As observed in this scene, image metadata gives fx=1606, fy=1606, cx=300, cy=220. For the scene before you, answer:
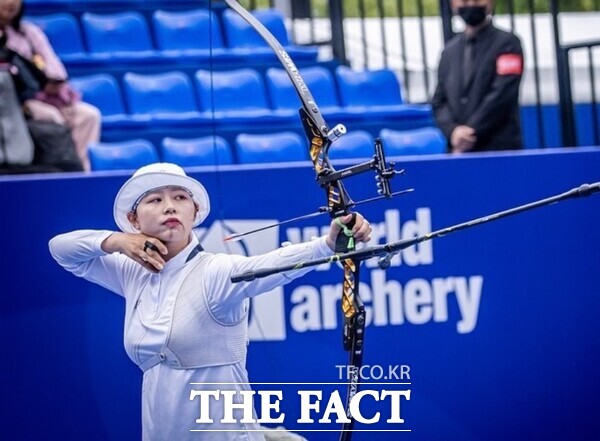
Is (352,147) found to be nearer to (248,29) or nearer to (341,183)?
(341,183)

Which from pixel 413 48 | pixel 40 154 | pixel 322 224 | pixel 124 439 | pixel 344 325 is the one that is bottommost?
pixel 124 439

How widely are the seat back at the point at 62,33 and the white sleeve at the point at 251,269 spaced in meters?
2.73

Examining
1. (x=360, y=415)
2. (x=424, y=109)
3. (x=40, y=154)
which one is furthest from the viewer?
(x=424, y=109)

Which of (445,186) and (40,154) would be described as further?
(40,154)

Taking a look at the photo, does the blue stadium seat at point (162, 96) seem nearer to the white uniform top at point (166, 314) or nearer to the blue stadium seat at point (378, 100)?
the blue stadium seat at point (378, 100)

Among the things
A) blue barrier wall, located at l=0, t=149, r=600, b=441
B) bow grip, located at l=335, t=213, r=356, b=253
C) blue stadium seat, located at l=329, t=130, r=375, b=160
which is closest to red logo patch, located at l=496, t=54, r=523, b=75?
blue stadium seat, located at l=329, t=130, r=375, b=160

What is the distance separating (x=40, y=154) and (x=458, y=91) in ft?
4.93

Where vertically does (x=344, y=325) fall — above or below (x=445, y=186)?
below

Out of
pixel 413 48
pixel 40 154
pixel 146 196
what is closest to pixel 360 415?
pixel 146 196

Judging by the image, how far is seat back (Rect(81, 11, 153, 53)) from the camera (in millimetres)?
6891

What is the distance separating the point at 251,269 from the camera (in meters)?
4.18

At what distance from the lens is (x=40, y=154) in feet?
17.9

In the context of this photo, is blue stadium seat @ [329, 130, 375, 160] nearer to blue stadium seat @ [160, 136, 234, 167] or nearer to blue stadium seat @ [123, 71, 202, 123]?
blue stadium seat @ [160, 136, 234, 167]

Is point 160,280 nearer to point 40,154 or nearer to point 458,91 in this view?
point 40,154
